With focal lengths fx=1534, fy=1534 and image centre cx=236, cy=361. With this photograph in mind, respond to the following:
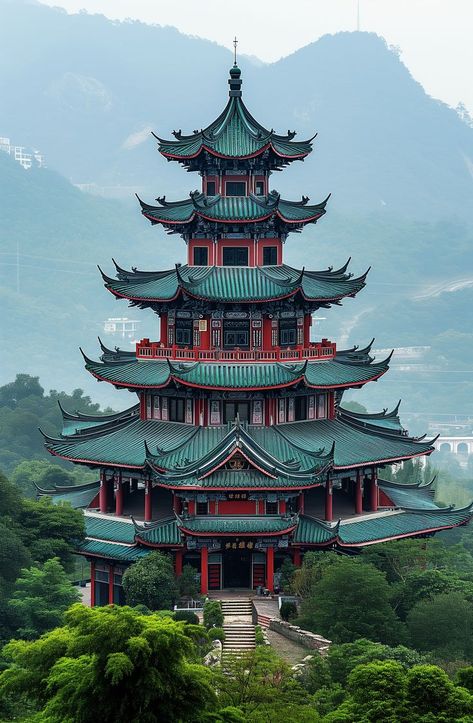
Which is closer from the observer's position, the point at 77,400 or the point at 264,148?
→ the point at 264,148

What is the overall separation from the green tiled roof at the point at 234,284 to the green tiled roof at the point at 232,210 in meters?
1.82

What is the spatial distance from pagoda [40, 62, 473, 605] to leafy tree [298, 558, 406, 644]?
4.76 m

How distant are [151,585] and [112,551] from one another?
12.3 ft

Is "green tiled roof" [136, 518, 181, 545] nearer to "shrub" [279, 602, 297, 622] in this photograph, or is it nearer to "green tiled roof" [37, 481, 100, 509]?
"shrub" [279, 602, 297, 622]

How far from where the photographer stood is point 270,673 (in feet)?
120

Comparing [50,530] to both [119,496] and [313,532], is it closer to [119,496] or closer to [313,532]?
[119,496]

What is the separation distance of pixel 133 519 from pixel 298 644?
909 centimetres

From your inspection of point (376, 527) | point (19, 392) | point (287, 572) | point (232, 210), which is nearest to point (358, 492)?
point (376, 527)

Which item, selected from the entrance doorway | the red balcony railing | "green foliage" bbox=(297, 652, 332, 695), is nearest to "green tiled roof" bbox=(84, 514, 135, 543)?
the entrance doorway

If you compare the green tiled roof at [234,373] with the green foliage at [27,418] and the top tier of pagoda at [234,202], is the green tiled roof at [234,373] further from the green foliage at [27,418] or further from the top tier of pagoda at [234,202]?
the green foliage at [27,418]

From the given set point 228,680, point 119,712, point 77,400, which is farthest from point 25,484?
point 119,712

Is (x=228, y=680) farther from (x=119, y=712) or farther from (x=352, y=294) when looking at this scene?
(x=352, y=294)

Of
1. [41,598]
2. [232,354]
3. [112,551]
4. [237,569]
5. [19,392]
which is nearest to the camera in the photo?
[41,598]

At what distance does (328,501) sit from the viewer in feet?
168
